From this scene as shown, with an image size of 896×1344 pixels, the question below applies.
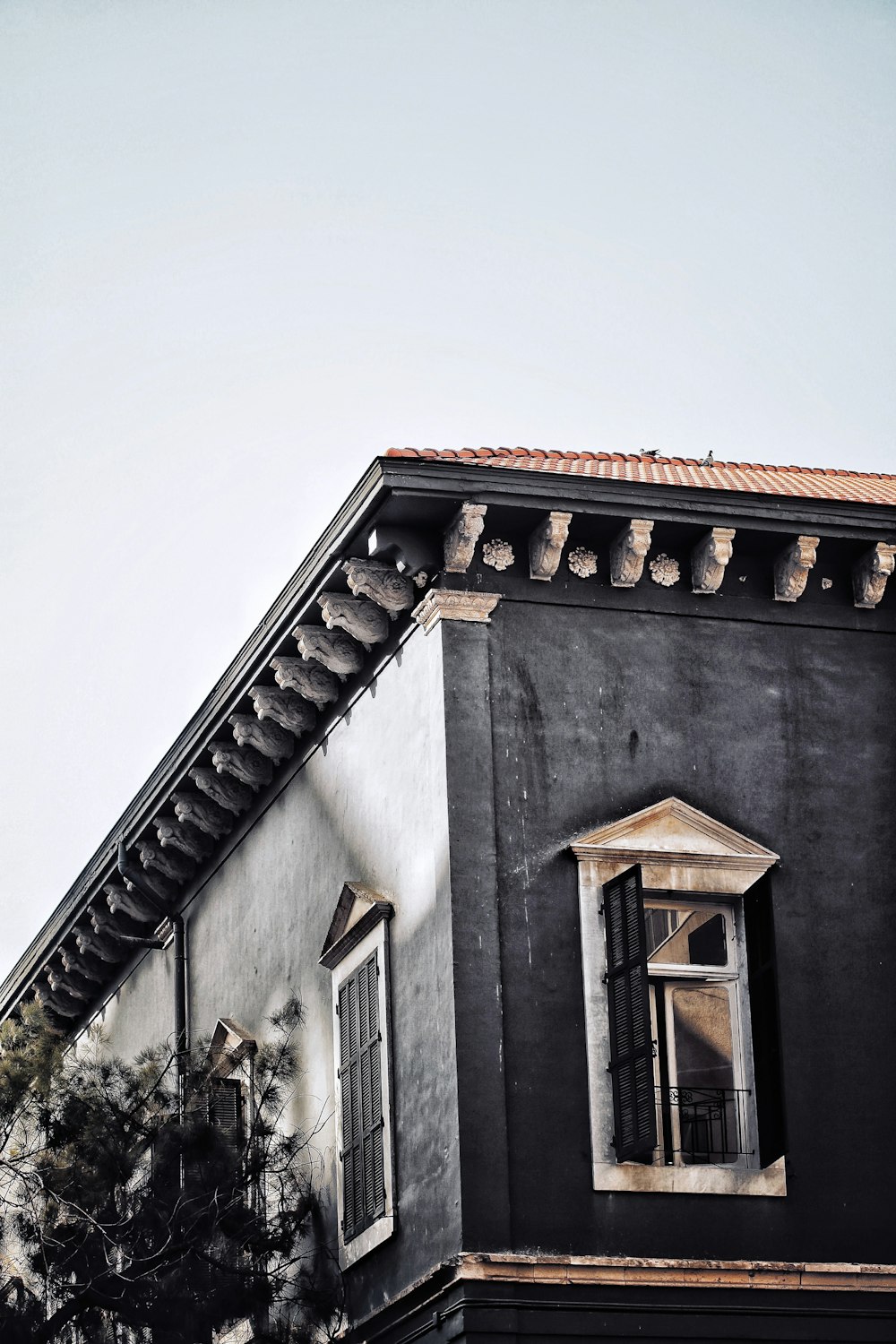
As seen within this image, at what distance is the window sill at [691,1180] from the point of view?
13398 millimetres

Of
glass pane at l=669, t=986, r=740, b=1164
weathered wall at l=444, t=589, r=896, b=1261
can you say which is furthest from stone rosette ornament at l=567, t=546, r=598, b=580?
Result: glass pane at l=669, t=986, r=740, b=1164

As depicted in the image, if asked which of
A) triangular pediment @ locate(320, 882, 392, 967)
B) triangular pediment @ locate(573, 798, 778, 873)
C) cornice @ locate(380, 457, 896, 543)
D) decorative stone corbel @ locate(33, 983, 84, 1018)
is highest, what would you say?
cornice @ locate(380, 457, 896, 543)

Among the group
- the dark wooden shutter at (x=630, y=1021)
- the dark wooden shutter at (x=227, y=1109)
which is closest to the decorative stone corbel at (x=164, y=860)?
the dark wooden shutter at (x=227, y=1109)

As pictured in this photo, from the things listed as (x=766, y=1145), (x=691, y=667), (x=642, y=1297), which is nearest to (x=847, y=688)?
(x=691, y=667)

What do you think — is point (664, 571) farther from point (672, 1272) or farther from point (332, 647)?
point (672, 1272)

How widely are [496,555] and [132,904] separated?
736cm

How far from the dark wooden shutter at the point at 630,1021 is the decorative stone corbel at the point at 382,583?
252 cm

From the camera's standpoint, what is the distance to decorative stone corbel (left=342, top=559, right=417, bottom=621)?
1503 cm

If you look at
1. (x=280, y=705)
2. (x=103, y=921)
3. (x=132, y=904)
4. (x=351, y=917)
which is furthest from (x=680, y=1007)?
(x=103, y=921)

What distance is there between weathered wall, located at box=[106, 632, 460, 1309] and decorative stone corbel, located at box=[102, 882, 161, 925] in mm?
844

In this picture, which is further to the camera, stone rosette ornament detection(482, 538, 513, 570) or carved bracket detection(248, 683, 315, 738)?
carved bracket detection(248, 683, 315, 738)

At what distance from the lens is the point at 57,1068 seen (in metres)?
15.3

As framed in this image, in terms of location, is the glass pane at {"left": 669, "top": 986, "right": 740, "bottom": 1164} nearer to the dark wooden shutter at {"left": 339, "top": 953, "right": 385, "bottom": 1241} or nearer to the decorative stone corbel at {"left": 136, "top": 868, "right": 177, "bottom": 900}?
the dark wooden shutter at {"left": 339, "top": 953, "right": 385, "bottom": 1241}

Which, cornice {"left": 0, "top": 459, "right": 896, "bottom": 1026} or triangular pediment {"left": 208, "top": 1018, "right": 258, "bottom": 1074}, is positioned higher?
cornice {"left": 0, "top": 459, "right": 896, "bottom": 1026}
